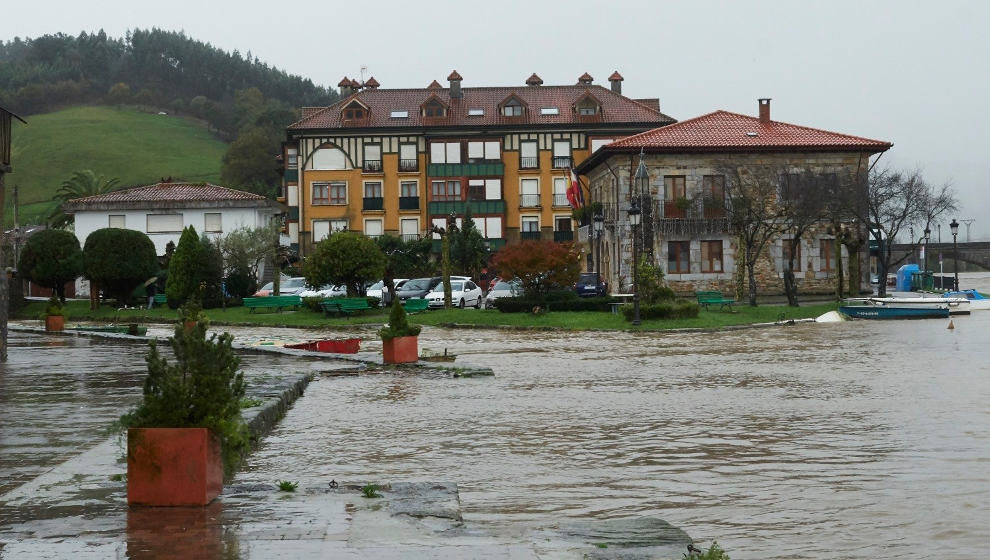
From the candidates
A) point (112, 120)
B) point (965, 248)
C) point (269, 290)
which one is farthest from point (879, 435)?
point (112, 120)

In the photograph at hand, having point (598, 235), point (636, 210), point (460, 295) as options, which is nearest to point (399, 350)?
point (636, 210)

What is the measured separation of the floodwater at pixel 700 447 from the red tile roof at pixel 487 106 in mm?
55901

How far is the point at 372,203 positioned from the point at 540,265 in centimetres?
3556

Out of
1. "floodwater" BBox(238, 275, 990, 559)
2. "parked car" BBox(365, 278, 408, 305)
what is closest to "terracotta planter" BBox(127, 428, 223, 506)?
"floodwater" BBox(238, 275, 990, 559)

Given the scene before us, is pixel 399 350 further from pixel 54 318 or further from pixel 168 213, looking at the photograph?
pixel 168 213

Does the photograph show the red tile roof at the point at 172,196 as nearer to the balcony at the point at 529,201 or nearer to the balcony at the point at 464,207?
the balcony at the point at 464,207

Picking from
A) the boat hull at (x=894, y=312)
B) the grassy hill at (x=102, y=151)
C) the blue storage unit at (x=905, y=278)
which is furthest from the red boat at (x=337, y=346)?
the grassy hill at (x=102, y=151)

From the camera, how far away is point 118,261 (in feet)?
179

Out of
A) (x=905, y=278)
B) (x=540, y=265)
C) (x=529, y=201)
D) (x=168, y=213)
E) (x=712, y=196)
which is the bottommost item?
(x=905, y=278)

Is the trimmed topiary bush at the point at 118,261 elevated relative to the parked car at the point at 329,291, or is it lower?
elevated

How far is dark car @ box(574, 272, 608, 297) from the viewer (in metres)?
51.1

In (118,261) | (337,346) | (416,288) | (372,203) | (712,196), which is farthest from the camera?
(372,203)

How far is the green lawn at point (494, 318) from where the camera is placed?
1578 inches

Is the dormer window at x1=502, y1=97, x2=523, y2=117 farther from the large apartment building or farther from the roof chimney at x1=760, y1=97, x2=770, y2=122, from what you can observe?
the roof chimney at x1=760, y1=97, x2=770, y2=122
